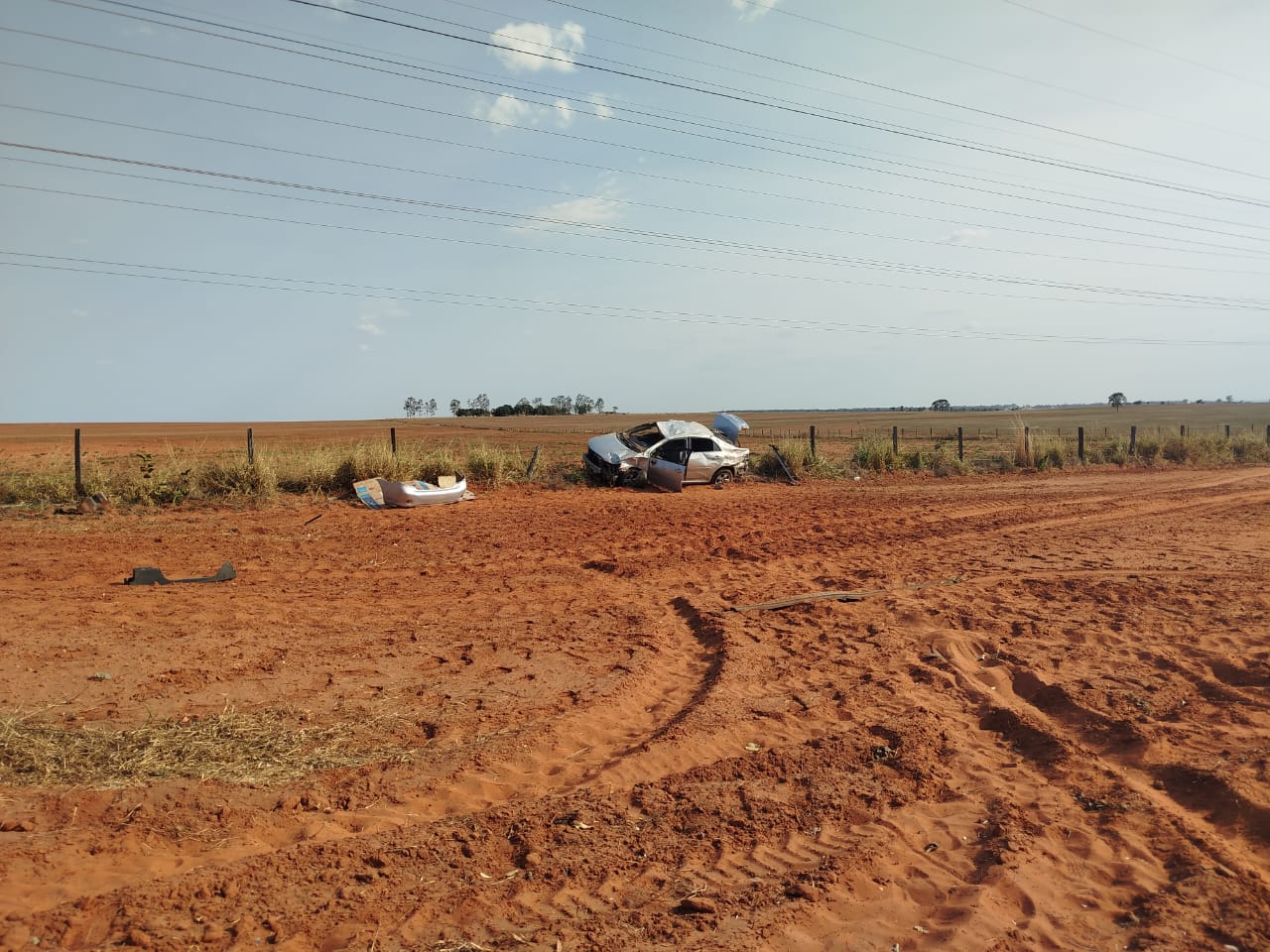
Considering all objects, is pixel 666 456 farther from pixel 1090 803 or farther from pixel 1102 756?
pixel 1090 803

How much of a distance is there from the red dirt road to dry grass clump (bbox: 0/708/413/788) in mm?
148

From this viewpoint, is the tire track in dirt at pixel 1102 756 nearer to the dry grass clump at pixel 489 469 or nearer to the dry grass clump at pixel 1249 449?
the dry grass clump at pixel 489 469

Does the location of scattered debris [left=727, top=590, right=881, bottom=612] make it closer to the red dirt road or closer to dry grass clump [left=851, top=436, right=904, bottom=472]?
the red dirt road

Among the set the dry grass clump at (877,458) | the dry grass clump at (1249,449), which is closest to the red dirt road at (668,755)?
the dry grass clump at (877,458)

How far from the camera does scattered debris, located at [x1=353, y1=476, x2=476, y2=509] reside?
17.3 meters

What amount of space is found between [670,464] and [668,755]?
607 inches

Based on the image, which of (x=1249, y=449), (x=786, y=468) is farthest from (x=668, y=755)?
(x=1249, y=449)

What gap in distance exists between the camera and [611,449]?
70.1ft

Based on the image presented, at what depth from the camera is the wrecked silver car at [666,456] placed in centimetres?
2088

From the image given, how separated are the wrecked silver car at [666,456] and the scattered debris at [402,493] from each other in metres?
4.40

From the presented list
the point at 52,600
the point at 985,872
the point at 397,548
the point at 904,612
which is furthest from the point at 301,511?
the point at 985,872

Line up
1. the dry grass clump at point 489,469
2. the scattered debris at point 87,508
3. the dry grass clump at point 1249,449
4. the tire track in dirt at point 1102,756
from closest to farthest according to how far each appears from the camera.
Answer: the tire track in dirt at point 1102,756 → the scattered debris at point 87,508 → the dry grass clump at point 489,469 → the dry grass clump at point 1249,449

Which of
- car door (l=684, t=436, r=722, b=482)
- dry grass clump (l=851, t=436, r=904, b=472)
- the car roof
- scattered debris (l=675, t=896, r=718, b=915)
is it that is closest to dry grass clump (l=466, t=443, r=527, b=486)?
the car roof

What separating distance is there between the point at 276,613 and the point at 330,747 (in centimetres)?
386
